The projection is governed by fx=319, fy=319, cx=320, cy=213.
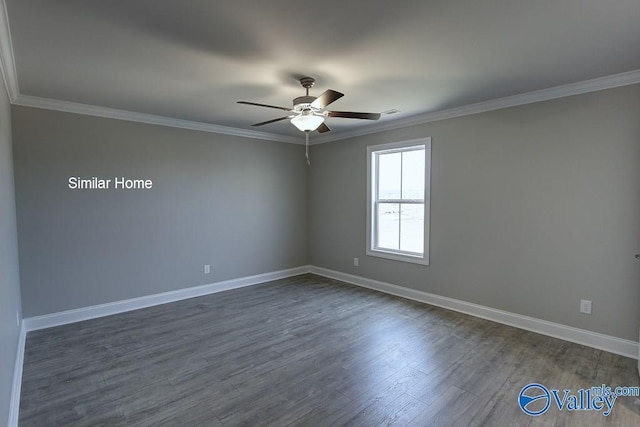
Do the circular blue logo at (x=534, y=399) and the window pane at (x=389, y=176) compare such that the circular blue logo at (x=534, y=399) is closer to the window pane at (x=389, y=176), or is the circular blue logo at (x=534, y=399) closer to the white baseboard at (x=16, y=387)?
the window pane at (x=389, y=176)

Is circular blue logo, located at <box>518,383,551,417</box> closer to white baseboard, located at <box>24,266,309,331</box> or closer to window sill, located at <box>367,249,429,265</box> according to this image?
window sill, located at <box>367,249,429,265</box>

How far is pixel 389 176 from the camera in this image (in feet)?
16.3

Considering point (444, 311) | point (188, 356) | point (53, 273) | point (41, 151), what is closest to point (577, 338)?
point (444, 311)

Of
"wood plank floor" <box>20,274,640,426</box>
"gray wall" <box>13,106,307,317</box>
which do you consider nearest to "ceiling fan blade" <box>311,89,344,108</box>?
"wood plank floor" <box>20,274,640,426</box>

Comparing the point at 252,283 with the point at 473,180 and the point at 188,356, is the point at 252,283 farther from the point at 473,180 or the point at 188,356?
the point at 473,180

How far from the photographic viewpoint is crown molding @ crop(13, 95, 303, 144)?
11.4 feet

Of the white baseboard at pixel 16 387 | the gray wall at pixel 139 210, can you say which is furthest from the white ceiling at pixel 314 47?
the white baseboard at pixel 16 387

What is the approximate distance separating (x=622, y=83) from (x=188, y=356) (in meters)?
4.68

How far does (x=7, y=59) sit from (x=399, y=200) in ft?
14.4

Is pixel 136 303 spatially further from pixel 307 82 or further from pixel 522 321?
pixel 522 321

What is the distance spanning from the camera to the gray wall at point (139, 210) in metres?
3.54

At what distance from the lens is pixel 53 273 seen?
3.65 meters

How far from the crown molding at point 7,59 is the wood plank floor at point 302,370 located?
2.48 meters

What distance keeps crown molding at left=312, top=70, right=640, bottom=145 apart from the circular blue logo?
2719mm
